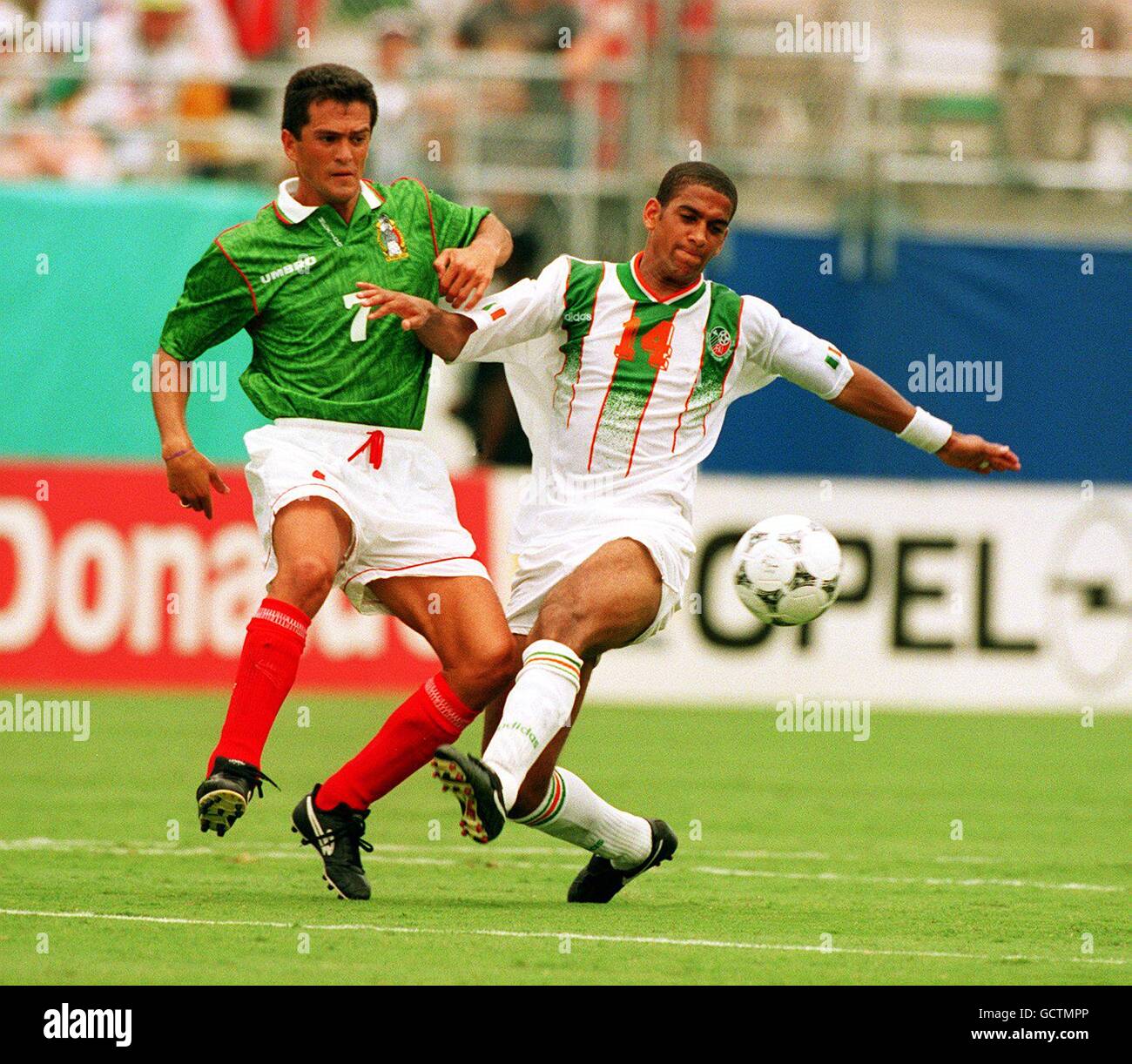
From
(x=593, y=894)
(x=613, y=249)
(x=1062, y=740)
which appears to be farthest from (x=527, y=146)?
(x=593, y=894)

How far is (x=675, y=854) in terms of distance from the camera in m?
8.80

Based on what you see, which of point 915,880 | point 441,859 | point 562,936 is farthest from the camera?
point 441,859

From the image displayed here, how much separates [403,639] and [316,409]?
753 cm

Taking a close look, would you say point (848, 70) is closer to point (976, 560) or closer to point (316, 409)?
point (976, 560)

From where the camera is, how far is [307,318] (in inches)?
286

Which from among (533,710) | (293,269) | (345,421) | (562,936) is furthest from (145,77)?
(562,936)

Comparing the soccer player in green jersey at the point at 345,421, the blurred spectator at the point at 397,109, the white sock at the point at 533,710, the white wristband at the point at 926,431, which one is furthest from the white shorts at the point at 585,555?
the blurred spectator at the point at 397,109

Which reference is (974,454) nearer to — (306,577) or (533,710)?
(533,710)

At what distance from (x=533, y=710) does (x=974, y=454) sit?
2.05 meters

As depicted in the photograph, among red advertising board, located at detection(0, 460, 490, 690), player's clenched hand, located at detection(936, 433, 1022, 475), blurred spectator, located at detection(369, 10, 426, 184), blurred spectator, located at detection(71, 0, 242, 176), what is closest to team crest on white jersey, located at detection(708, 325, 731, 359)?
player's clenched hand, located at detection(936, 433, 1022, 475)

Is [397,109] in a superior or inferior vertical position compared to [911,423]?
superior

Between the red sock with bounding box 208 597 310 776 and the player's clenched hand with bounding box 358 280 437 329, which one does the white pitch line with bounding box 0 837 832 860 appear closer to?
the red sock with bounding box 208 597 310 776

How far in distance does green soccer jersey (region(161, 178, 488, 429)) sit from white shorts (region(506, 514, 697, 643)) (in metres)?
0.64

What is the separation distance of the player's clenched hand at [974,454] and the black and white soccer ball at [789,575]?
53cm
